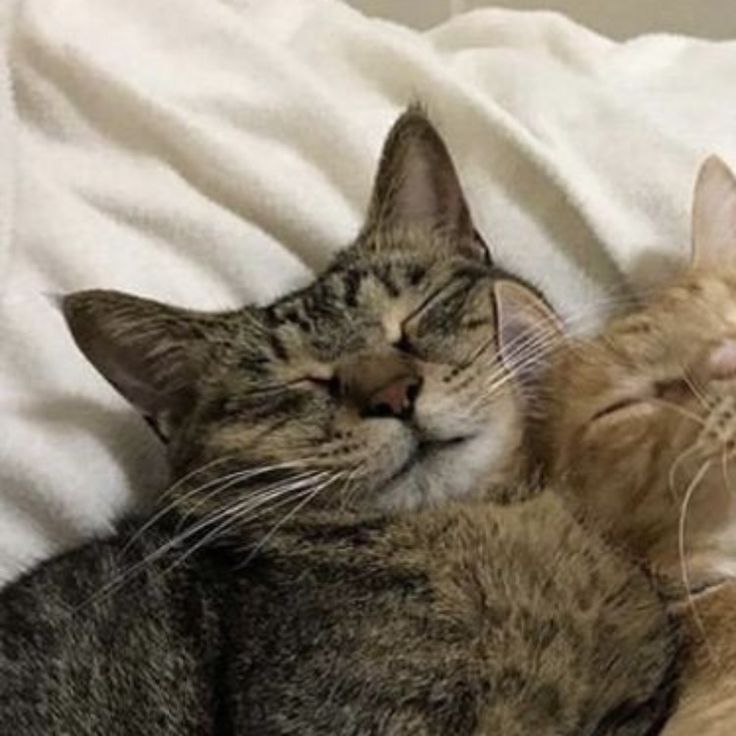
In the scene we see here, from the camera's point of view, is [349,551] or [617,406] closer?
[349,551]

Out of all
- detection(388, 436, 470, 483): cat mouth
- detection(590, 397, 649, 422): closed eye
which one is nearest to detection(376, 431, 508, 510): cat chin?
detection(388, 436, 470, 483): cat mouth

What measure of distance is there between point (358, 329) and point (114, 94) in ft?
1.19

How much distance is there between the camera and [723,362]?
1416mm

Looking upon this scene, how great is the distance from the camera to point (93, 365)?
1.52 m

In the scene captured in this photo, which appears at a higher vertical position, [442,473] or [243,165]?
[243,165]

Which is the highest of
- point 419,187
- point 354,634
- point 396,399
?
point 419,187

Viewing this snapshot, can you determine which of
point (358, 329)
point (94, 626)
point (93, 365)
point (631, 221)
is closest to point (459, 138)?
point (631, 221)

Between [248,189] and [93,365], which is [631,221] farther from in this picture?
[93,365]

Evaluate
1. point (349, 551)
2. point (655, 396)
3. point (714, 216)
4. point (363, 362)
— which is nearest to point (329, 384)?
point (363, 362)

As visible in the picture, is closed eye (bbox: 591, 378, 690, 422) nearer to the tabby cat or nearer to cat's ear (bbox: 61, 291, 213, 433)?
the tabby cat

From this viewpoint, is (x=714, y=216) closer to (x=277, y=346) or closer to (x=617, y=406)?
(x=617, y=406)

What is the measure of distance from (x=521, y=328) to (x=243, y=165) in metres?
0.34

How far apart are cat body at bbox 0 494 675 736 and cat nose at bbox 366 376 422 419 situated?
8 centimetres

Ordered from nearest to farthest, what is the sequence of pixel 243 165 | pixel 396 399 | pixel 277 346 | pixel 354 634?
pixel 354 634
pixel 396 399
pixel 277 346
pixel 243 165
